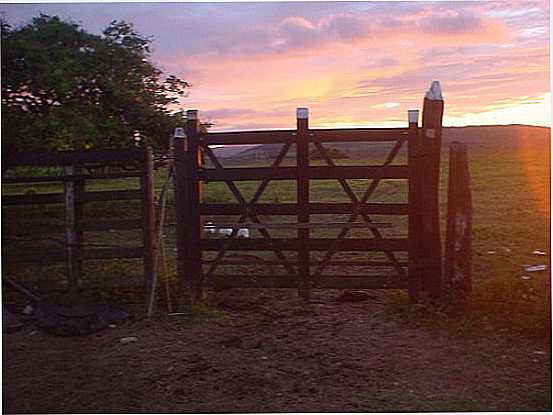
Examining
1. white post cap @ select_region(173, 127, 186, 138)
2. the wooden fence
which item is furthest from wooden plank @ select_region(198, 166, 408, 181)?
the wooden fence

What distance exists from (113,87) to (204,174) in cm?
168

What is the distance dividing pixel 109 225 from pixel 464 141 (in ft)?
11.5

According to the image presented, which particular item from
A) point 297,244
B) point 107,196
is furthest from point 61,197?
point 297,244

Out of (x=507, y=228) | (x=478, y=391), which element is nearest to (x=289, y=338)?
(x=478, y=391)

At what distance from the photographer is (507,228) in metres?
10.7

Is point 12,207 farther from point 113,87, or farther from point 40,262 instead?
point 113,87

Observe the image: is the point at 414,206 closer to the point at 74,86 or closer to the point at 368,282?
the point at 368,282

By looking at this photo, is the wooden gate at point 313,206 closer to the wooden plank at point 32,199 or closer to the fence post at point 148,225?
the fence post at point 148,225

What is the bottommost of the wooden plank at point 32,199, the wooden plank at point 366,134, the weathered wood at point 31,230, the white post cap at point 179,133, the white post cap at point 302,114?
the weathered wood at point 31,230

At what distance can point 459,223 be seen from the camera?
22.0 feet

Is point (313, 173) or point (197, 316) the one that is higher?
point (313, 173)

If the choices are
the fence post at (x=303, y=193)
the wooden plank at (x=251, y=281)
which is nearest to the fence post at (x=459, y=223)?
the fence post at (x=303, y=193)

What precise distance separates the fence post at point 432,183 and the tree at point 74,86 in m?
2.68

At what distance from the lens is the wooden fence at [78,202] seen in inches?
269
